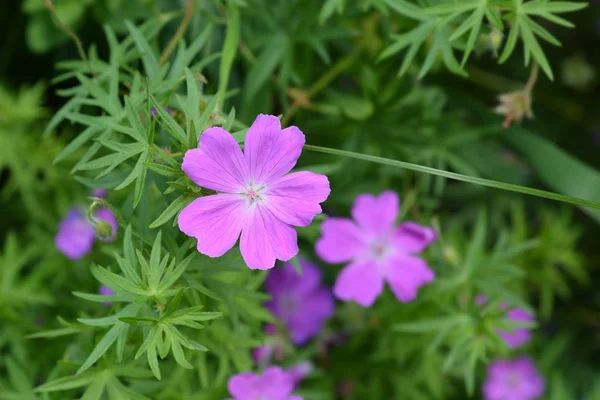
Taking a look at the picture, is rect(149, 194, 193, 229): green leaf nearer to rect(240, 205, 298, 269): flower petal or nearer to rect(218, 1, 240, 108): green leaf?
rect(240, 205, 298, 269): flower petal

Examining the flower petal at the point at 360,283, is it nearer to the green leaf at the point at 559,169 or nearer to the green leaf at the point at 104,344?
the green leaf at the point at 559,169

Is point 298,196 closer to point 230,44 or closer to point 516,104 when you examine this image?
point 230,44

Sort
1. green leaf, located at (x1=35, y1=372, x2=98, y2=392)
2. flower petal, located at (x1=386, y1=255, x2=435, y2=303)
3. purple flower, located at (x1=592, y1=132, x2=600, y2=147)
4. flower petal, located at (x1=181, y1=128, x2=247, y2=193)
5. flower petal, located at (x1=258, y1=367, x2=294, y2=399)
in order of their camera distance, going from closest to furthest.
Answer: flower petal, located at (x1=181, y1=128, x2=247, y2=193) → green leaf, located at (x1=35, y1=372, x2=98, y2=392) → flower petal, located at (x1=258, y1=367, x2=294, y2=399) → flower petal, located at (x1=386, y1=255, x2=435, y2=303) → purple flower, located at (x1=592, y1=132, x2=600, y2=147)

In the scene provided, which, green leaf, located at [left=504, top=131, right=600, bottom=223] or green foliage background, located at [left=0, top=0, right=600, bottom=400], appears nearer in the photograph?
green foliage background, located at [left=0, top=0, right=600, bottom=400]

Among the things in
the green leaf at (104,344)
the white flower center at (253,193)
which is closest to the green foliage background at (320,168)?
the green leaf at (104,344)

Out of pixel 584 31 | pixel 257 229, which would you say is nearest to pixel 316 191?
pixel 257 229

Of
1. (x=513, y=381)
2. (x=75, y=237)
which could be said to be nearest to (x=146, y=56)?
(x=75, y=237)

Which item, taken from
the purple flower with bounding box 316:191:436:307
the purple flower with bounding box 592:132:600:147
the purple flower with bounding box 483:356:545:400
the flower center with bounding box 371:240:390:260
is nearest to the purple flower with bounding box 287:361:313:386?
the purple flower with bounding box 316:191:436:307
